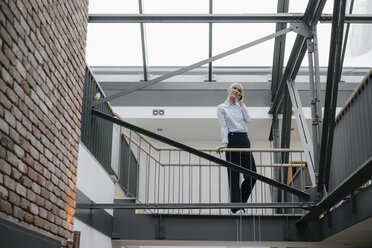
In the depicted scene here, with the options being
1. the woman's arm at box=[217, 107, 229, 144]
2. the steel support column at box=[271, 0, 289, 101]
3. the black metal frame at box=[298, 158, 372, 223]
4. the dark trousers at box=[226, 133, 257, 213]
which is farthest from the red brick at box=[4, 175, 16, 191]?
the steel support column at box=[271, 0, 289, 101]

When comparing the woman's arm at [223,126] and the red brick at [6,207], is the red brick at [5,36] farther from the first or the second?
the woman's arm at [223,126]

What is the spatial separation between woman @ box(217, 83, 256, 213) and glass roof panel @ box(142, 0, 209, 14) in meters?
3.54

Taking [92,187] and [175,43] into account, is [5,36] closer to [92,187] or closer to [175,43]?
[92,187]

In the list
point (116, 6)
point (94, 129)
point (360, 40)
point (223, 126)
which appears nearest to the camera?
point (94, 129)

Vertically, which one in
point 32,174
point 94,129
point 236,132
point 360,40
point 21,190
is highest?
point 360,40

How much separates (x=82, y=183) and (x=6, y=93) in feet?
10.8

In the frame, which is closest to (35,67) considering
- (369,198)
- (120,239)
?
(369,198)

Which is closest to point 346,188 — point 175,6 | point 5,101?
point 5,101

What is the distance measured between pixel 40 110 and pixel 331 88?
10.5 ft

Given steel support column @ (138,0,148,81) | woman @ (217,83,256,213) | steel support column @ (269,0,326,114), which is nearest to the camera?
steel support column @ (269,0,326,114)

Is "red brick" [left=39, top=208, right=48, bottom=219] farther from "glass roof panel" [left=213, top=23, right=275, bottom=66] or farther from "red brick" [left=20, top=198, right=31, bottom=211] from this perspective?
"glass roof panel" [left=213, top=23, right=275, bottom=66]

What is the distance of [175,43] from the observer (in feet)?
37.3

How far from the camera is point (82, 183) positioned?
259 inches

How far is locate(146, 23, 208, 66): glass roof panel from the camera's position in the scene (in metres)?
11.1
